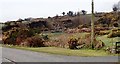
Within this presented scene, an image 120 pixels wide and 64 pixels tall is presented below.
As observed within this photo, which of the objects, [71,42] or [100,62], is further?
[71,42]

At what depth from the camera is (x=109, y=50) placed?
2630 cm

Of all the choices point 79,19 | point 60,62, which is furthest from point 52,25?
point 60,62

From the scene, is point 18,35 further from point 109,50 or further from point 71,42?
point 109,50

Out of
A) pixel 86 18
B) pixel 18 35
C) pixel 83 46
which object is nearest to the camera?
pixel 83 46

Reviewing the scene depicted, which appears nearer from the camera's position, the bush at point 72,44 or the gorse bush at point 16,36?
the bush at point 72,44

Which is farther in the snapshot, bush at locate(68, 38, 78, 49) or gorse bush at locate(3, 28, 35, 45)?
gorse bush at locate(3, 28, 35, 45)

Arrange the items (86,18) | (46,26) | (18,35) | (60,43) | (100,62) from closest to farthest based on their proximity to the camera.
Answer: (100,62) < (60,43) < (18,35) < (46,26) < (86,18)

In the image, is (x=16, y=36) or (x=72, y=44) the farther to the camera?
(x=16, y=36)

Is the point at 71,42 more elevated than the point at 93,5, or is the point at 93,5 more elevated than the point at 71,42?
the point at 93,5

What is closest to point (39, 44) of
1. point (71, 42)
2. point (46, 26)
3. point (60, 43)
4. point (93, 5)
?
point (60, 43)

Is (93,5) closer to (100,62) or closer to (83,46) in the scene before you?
(83,46)

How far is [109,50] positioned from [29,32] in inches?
887

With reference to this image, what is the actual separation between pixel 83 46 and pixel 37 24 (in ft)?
191

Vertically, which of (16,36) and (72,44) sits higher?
(72,44)
